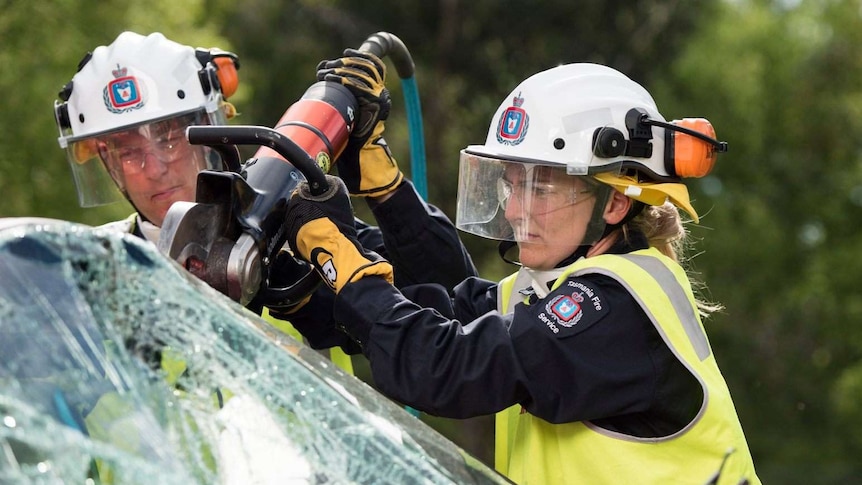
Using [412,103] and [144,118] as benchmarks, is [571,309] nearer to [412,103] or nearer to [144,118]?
[144,118]

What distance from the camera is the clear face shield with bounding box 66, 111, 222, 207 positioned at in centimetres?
388

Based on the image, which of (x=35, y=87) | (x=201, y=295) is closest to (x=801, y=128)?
(x=35, y=87)

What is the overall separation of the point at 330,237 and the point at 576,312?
1.92ft

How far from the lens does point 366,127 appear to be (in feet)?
12.0

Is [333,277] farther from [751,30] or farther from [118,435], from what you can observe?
[751,30]

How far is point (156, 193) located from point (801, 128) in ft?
73.7

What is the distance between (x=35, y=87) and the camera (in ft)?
34.0

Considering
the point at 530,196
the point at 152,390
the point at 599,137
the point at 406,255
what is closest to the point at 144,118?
the point at 406,255

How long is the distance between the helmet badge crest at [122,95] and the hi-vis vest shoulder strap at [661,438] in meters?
1.62

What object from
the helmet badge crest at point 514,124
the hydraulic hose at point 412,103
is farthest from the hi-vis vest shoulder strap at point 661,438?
the hydraulic hose at point 412,103

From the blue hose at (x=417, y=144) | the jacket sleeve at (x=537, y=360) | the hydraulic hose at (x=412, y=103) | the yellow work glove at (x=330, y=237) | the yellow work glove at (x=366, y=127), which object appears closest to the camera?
the jacket sleeve at (x=537, y=360)

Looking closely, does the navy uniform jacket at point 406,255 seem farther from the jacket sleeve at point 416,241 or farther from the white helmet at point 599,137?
the white helmet at point 599,137

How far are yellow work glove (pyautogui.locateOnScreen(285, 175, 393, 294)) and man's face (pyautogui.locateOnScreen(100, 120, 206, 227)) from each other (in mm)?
952

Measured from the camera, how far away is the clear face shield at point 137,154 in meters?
3.88
